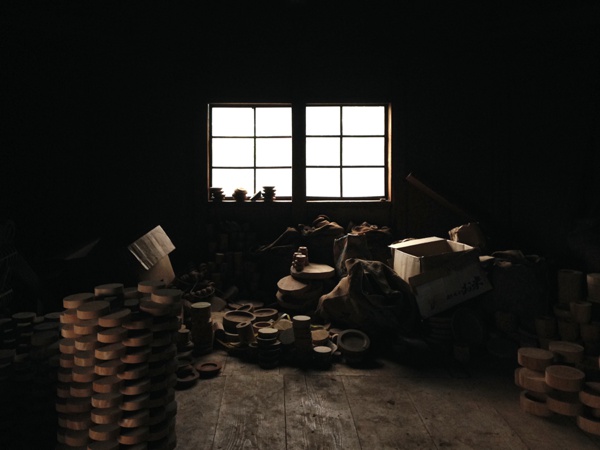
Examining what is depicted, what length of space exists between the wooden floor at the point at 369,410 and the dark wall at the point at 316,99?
2901 millimetres

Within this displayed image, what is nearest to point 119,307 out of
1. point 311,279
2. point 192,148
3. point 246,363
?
point 246,363

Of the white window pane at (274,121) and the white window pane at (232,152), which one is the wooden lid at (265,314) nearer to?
the white window pane at (232,152)

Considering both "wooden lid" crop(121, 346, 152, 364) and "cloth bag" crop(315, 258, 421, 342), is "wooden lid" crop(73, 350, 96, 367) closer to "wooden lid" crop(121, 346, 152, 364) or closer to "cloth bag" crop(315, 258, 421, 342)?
"wooden lid" crop(121, 346, 152, 364)

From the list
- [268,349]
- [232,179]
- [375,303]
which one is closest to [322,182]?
[232,179]

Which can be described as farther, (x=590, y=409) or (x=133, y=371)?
(x=590, y=409)

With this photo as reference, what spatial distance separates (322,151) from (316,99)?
77 cm

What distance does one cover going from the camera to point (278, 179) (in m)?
7.19

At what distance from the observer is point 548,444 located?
10.3ft

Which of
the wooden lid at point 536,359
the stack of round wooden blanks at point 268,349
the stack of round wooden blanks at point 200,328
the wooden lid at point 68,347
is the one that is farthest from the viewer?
the stack of round wooden blanks at point 200,328

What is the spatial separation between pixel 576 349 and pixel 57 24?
6958mm

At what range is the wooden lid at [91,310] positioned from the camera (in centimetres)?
284

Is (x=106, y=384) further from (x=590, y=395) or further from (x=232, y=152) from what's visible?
(x=232, y=152)

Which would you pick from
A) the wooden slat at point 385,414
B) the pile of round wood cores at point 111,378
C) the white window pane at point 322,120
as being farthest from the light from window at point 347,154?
the pile of round wood cores at point 111,378

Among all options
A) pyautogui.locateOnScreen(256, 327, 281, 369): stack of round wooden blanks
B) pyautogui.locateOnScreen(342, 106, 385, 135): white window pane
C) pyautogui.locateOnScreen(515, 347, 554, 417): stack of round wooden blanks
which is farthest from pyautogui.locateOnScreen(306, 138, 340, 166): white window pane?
pyautogui.locateOnScreen(515, 347, 554, 417): stack of round wooden blanks
